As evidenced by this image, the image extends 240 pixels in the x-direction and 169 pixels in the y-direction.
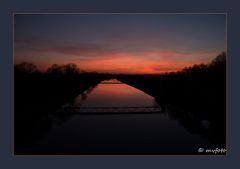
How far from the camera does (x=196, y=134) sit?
4762mm

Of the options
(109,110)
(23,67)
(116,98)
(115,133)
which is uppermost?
(23,67)

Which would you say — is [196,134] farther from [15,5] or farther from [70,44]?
[15,5]

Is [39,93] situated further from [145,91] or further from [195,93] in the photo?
[195,93]

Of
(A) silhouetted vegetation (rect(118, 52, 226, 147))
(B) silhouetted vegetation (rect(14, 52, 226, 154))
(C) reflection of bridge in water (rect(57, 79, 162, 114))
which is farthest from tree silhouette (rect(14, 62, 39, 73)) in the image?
(A) silhouetted vegetation (rect(118, 52, 226, 147))

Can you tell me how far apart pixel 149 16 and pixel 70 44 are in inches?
30.7

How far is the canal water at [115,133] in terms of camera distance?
15.6ft

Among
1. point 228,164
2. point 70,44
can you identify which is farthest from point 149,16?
point 228,164

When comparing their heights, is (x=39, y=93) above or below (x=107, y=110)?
above

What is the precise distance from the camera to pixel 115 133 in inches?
187

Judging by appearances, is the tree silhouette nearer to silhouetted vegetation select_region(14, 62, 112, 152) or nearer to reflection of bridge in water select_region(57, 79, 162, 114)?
silhouetted vegetation select_region(14, 62, 112, 152)

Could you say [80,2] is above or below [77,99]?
above

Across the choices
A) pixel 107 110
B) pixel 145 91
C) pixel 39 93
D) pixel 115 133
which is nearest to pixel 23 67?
pixel 39 93

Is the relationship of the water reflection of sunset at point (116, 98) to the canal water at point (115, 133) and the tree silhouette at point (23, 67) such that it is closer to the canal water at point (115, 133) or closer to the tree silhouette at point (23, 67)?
the canal water at point (115, 133)

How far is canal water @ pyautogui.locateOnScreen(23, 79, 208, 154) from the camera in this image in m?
4.75
